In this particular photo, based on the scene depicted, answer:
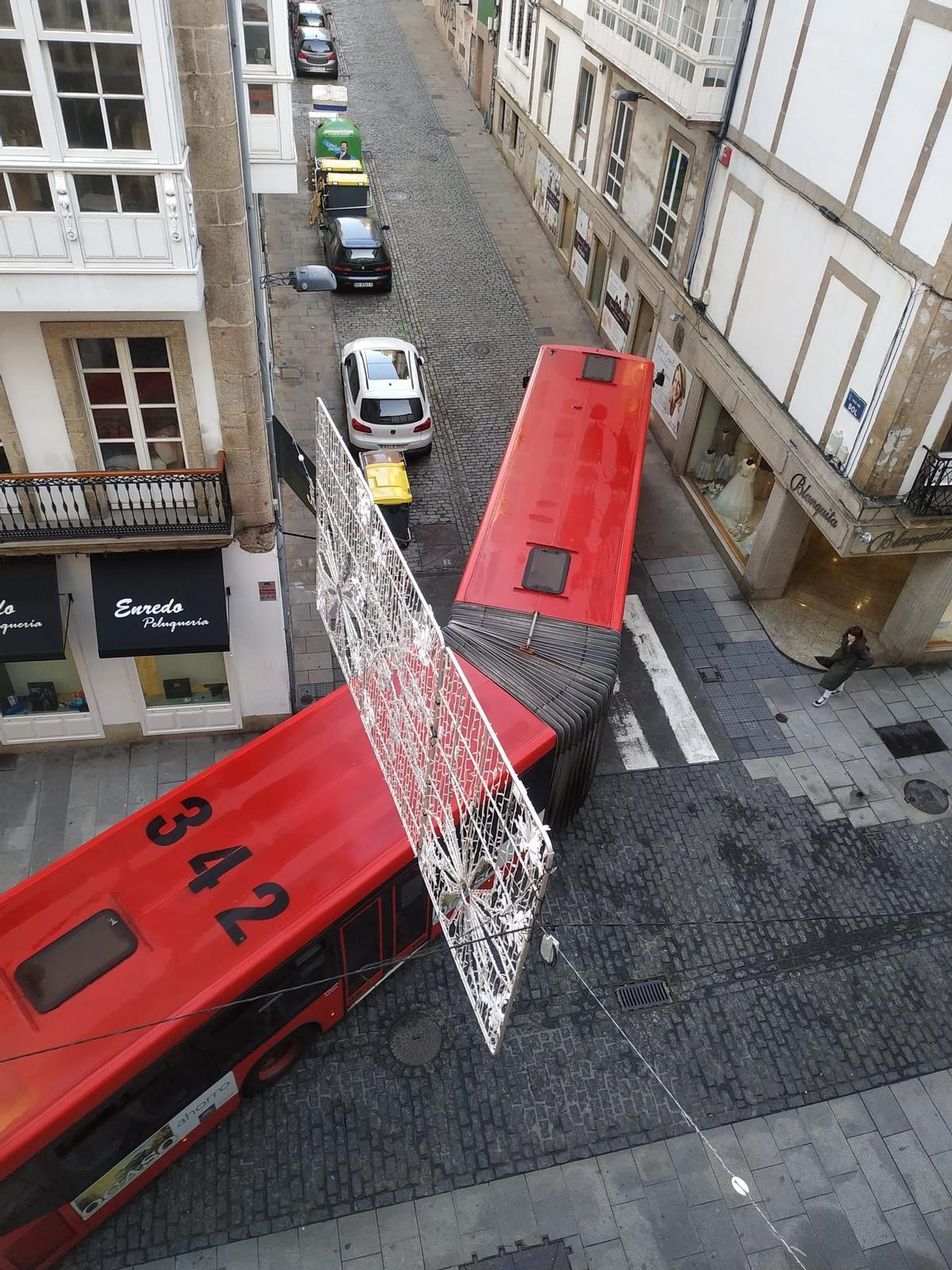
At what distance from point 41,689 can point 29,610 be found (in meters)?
2.26

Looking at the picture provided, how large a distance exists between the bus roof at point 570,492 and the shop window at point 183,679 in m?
4.10

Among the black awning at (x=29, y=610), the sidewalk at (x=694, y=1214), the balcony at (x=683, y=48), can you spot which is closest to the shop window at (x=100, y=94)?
the black awning at (x=29, y=610)

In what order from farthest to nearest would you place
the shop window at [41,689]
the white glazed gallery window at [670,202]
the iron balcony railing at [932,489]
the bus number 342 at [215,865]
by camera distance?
the white glazed gallery window at [670,202] → the iron balcony railing at [932,489] → the shop window at [41,689] → the bus number 342 at [215,865]

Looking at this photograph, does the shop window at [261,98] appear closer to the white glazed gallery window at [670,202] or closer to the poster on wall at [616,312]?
the white glazed gallery window at [670,202]

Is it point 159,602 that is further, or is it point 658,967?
point 658,967

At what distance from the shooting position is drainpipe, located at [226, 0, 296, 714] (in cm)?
881

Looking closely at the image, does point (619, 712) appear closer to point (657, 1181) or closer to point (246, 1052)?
point (657, 1181)

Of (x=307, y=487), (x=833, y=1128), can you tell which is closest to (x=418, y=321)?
(x=307, y=487)

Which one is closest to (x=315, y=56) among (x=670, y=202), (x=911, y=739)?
(x=670, y=202)

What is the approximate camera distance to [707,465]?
19938 millimetres

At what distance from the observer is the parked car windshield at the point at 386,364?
→ 2003 cm

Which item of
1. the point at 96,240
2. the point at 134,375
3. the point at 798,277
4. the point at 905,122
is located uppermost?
the point at 905,122

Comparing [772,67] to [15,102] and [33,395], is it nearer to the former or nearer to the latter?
[15,102]

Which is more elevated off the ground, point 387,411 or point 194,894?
point 194,894
